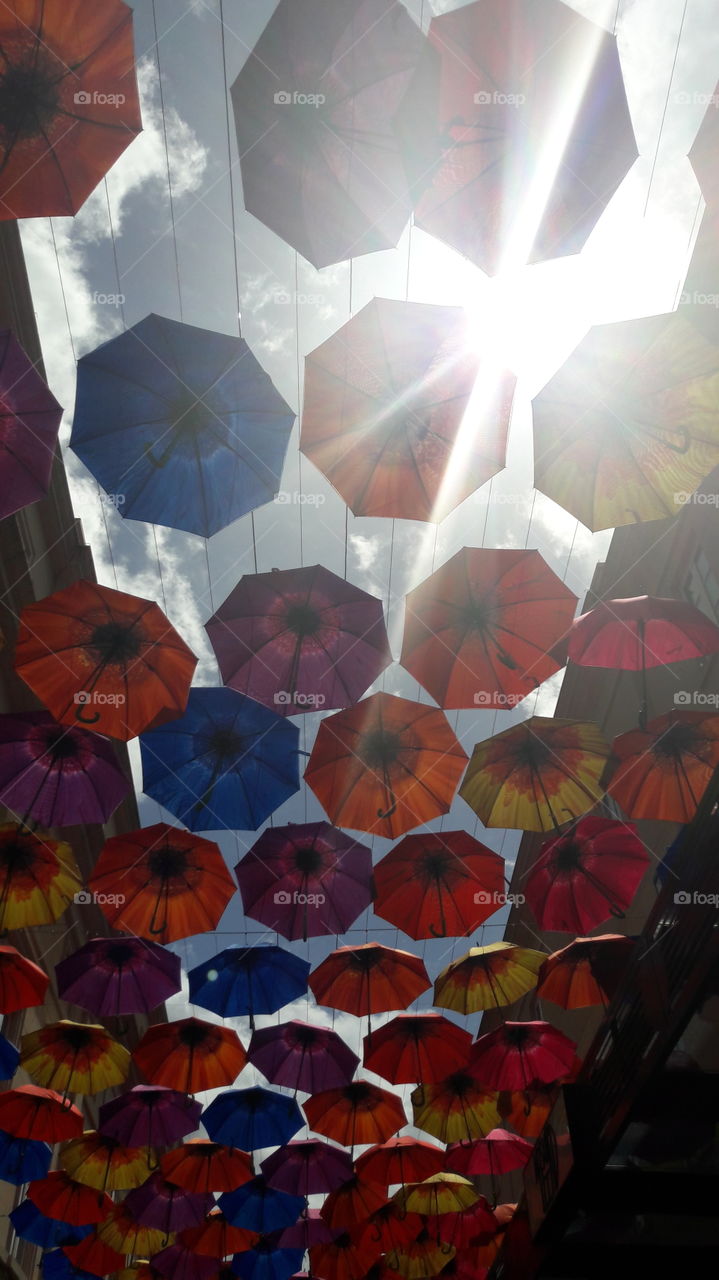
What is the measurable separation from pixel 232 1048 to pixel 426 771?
4.20m

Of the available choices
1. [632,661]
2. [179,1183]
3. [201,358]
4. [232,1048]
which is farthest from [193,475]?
[179,1183]

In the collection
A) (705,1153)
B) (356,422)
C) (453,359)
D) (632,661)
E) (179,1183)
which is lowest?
(179,1183)

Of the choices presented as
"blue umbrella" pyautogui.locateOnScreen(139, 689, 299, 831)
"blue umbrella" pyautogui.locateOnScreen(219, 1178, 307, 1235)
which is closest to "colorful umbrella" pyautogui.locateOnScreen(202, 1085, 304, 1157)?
"blue umbrella" pyautogui.locateOnScreen(219, 1178, 307, 1235)

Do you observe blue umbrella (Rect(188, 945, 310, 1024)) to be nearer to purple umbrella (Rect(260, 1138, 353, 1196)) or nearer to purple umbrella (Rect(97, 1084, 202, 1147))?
purple umbrella (Rect(97, 1084, 202, 1147))

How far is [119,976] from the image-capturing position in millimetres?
7707

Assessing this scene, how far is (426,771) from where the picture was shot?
21.7 feet

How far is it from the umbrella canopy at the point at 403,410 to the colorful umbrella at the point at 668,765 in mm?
2692

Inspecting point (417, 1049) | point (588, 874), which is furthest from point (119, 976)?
point (588, 874)

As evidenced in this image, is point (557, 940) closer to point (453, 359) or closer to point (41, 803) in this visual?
point (41, 803)

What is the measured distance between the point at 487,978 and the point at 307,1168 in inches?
137

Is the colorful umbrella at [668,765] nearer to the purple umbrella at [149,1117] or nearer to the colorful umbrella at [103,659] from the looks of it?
the colorful umbrella at [103,659]

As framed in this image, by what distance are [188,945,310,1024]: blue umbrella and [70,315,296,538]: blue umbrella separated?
4838 millimetres

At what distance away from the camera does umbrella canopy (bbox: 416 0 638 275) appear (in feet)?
14.0

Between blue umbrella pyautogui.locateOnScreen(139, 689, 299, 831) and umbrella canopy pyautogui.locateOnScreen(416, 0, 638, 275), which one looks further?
blue umbrella pyautogui.locateOnScreen(139, 689, 299, 831)
